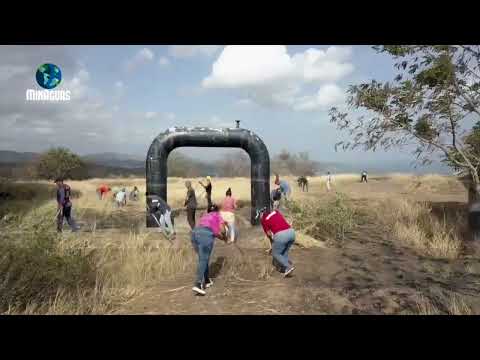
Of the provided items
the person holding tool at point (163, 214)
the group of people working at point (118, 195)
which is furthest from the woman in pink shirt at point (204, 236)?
the group of people working at point (118, 195)

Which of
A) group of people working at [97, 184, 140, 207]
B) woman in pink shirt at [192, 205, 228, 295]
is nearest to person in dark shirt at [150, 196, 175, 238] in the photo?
woman in pink shirt at [192, 205, 228, 295]

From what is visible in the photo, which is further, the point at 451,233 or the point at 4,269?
the point at 451,233

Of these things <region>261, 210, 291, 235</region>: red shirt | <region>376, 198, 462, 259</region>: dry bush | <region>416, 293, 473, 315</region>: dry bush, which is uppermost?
<region>261, 210, 291, 235</region>: red shirt

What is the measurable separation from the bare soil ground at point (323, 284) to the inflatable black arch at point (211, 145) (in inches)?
95.8

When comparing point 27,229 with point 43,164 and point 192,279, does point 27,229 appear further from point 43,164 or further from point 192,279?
point 43,164

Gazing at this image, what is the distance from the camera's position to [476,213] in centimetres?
1222

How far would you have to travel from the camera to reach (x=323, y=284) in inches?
289

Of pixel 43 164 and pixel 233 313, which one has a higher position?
pixel 43 164

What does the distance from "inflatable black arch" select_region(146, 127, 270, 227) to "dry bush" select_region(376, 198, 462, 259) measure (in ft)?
14.1

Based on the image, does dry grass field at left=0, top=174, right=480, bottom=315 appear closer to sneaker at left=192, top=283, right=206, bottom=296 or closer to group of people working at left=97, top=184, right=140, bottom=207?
sneaker at left=192, top=283, right=206, bottom=296

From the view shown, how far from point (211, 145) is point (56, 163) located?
77.9 feet

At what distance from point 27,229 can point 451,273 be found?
26.4ft

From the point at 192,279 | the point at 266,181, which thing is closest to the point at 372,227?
the point at 266,181

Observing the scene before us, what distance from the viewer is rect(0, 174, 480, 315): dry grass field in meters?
5.98
